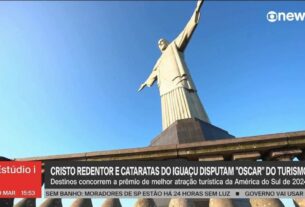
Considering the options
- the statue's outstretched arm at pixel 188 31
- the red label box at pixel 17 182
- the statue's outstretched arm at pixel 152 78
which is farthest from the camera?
the statue's outstretched arm at pixel 152 78

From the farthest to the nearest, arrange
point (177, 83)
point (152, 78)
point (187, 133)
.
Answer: point (152, 78) < point (177, 83) < point (187, 133)

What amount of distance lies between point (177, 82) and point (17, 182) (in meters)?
12.8

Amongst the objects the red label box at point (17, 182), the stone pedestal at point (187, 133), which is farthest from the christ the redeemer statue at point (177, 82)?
the red label box at point (17, 182)

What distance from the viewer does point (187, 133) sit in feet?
45.9

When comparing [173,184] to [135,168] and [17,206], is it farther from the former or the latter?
[17,206]

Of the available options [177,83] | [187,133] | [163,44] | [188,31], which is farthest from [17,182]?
[163,44]

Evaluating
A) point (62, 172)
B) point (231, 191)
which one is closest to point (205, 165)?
point (231, 191)

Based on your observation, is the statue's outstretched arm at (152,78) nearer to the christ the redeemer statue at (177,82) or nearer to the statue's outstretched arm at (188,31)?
the christ the redeemer statue at (177,82)

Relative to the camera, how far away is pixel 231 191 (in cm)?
628

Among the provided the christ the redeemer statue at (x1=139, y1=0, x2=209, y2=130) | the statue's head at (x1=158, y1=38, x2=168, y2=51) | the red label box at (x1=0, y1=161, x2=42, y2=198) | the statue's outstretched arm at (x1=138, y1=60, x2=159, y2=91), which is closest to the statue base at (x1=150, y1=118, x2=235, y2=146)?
the christ the redeemer statue at (x1=139, y1=0, x2=209, y2=130)

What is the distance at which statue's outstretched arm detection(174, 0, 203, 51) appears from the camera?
18234 mm

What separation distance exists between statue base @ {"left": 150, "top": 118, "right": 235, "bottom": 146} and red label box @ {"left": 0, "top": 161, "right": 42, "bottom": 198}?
281 inches

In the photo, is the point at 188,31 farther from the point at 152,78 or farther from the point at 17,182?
the point at 17,182

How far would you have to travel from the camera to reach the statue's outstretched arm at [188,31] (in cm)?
1823
